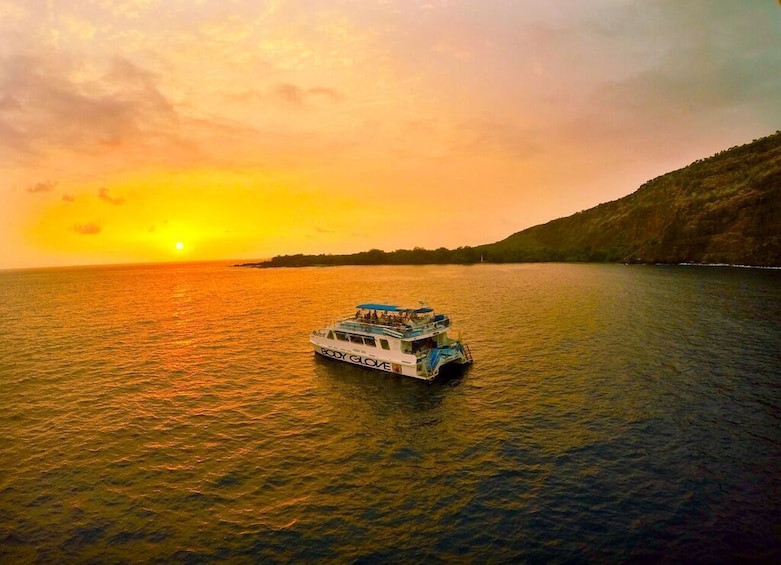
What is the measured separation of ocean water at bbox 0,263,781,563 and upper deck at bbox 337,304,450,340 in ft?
18.7

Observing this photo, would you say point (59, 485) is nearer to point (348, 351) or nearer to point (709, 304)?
point (348, 351)

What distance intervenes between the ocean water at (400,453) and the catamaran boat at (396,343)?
201 cm

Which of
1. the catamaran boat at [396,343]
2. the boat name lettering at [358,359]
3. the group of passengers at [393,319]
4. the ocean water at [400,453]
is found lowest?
the ocean water at [400,453]

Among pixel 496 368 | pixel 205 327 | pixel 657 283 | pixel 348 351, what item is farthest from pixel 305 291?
pixel 657 283

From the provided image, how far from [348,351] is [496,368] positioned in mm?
19982

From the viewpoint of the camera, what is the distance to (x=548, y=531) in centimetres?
2328

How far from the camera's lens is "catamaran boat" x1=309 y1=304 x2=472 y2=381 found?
166ft

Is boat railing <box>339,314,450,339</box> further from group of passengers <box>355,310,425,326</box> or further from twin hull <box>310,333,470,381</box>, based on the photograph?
twin hull <box>310,333,470,381</box>

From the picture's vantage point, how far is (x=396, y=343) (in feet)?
168

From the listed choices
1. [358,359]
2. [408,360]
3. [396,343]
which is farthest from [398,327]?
[358,359]

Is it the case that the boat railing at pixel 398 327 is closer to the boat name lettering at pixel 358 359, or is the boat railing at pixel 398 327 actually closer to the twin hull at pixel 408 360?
the twin hull at pixel 408 360

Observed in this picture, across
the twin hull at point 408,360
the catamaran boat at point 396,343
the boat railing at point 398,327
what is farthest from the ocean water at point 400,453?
the boat railing at point 398,327

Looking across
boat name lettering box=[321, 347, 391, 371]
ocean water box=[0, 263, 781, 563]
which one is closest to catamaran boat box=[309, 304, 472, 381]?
boat name lettering box=[321, 347, 391, 371]

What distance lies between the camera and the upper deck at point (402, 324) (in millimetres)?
52500
